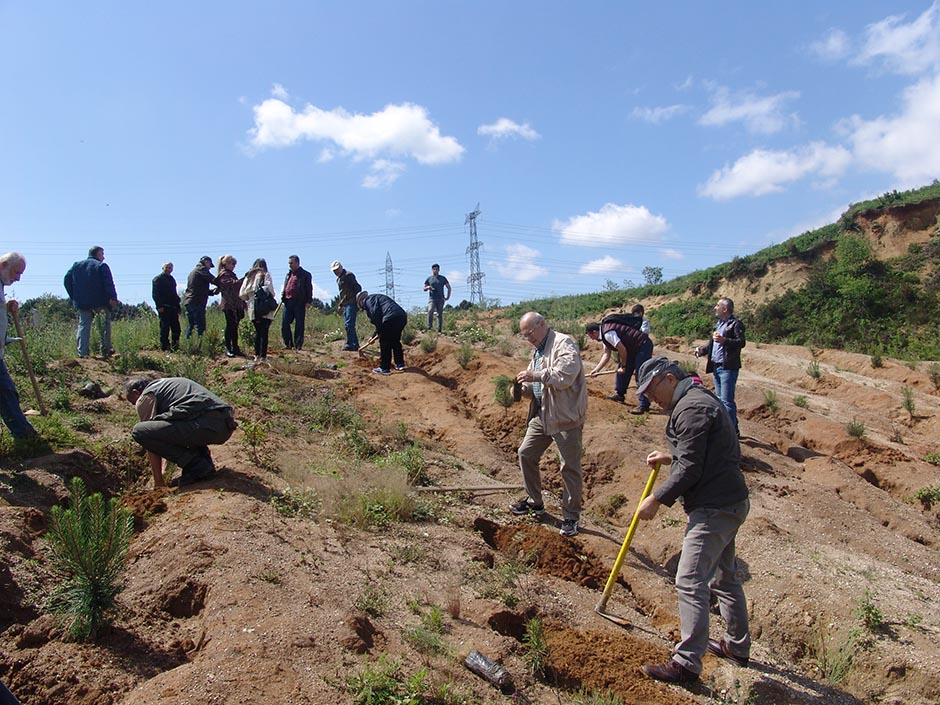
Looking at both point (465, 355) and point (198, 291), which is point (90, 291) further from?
point (465, 355)

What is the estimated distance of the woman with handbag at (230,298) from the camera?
10.6 m

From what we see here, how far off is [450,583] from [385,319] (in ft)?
21.6

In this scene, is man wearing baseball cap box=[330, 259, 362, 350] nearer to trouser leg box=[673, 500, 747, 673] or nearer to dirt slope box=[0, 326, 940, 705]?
dirt slope box=[0, 326, 940, 705]

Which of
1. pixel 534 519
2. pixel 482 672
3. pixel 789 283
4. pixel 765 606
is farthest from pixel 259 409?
pixel 789 283

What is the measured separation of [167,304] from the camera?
1042 cm

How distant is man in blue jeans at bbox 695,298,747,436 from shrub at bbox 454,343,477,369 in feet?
16.1

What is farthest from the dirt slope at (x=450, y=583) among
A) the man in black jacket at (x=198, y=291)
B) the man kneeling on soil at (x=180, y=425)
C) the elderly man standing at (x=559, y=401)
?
the man in black jacket at (x=198, y=291)

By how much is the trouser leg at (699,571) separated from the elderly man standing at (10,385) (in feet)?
17.6

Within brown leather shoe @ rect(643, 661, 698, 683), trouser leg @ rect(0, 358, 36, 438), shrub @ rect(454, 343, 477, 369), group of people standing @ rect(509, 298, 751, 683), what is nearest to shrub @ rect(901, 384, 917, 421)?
shrub @ rect(454, 343, 477, 369)

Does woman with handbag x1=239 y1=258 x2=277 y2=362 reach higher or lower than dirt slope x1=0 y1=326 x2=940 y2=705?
higher

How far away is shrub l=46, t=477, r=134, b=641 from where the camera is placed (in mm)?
3498

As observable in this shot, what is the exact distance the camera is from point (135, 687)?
3281 millimetres

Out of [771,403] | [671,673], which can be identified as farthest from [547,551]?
[771,403]

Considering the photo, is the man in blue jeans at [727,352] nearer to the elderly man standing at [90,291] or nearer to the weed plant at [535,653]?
the weed plant at [535,653]
